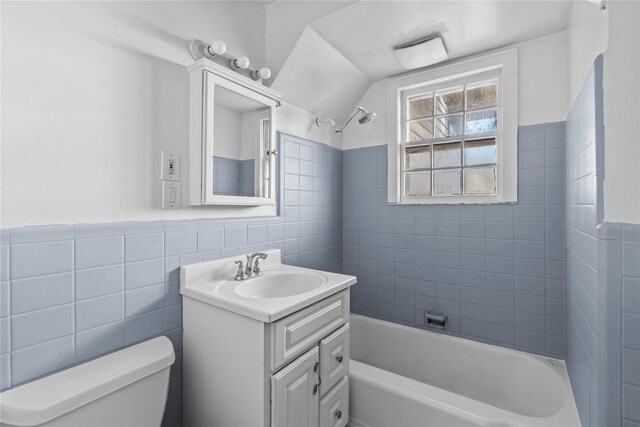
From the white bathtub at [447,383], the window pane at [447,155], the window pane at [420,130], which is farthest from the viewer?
the window pane at [420,130]

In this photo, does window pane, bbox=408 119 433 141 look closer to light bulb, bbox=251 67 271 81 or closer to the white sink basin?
light bulb, bbox=251 67 271 81

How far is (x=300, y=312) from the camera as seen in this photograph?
3.79 ft

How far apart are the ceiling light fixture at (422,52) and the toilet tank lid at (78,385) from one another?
6.60 feet

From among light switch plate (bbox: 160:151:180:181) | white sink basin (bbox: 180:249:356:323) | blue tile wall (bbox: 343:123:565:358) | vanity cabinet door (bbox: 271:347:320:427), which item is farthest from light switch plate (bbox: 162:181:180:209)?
blue tile wall (bbox: 343:123:565:358)

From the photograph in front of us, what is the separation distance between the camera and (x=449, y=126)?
6.73 feet

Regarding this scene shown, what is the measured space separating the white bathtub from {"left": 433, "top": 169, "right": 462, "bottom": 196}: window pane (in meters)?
0.99

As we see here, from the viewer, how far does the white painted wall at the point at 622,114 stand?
82cm

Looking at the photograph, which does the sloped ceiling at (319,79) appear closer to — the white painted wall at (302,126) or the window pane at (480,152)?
the white painted wall at (302,126)

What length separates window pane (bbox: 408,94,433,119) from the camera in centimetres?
212

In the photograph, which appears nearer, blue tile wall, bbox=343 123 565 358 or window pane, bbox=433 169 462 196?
blue tile wall, bbox=343 123 565 358

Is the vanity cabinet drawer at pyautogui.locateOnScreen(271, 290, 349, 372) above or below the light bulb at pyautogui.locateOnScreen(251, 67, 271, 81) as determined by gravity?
below

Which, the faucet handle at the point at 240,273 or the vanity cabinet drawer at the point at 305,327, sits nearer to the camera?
the vanity cabinet drawer at the point at 305,327

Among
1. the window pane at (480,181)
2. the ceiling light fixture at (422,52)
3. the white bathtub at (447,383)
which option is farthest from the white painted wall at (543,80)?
the white bathtub at (447,383)

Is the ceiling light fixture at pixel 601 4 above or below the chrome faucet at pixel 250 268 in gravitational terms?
above
